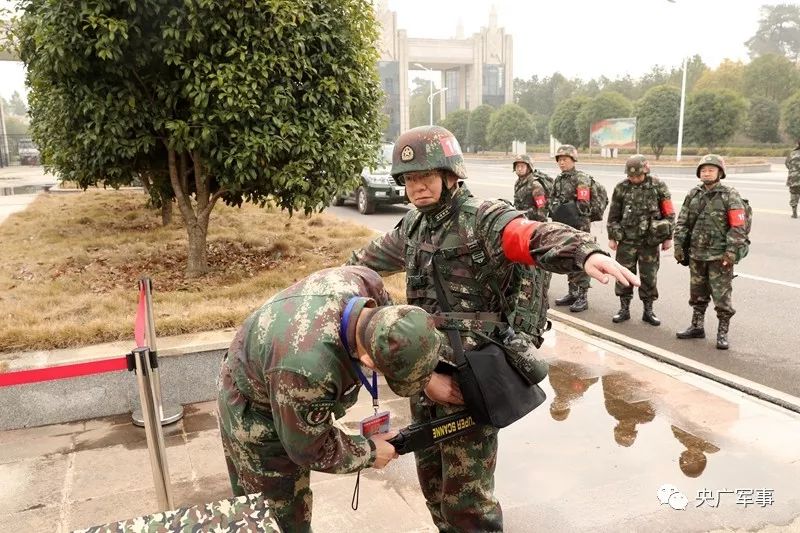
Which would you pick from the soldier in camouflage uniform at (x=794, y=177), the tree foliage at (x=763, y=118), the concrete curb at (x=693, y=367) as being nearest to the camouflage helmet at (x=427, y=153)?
the concrete curb at (x=693, y=367)

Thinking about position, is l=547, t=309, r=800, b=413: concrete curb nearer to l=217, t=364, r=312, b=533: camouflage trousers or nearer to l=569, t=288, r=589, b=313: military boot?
l=569, t=288, r=589, b=313: military boot

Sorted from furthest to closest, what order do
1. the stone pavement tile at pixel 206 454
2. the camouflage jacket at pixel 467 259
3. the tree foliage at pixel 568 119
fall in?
the tree foliage at pixel 568 119 → the stone pavement tile at pixel 206 454 → the camouflage jacket at pixel 467 259

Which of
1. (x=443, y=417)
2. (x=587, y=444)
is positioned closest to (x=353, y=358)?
(x=443, y=417)

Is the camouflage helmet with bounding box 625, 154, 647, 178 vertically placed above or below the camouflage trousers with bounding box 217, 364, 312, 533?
above

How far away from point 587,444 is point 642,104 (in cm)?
3466

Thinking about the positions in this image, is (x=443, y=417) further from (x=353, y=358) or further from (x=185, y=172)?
(x=185, y=172)

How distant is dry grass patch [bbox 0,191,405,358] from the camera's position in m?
5.19

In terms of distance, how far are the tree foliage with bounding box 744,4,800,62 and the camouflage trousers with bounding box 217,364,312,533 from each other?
76.9 meters

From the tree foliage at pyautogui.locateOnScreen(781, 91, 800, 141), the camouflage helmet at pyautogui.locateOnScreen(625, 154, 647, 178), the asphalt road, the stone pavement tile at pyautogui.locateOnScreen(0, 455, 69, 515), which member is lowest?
the asphalt road

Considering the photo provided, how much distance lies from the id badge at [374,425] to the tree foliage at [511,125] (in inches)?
1856

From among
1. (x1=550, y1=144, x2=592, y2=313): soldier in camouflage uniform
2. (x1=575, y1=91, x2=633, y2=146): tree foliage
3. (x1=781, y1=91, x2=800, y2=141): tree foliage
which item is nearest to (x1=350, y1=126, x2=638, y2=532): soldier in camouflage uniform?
(x1=550, y1=144, x2=592, y2=313): soldier in camouflage uniform

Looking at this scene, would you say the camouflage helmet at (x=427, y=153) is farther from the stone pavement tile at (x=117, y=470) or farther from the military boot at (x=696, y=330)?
the military boot at (x=696, y=330)

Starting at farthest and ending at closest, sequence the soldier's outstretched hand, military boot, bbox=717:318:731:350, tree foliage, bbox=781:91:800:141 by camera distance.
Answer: tree foliage, bbox=781:91:800:141, military boot, bbox=717:318:731:350, the soldier's outstretched hand

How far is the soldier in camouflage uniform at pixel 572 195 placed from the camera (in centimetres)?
752
